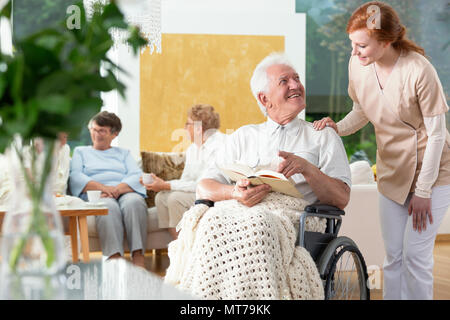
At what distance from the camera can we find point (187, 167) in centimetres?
421

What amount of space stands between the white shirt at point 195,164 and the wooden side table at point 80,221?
79 centimetres

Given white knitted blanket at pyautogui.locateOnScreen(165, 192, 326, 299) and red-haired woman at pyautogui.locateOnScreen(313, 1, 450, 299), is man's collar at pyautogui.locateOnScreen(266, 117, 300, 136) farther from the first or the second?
white knitted blanket at pyautogui.locateOnScreen(165, 192, 326, 299)

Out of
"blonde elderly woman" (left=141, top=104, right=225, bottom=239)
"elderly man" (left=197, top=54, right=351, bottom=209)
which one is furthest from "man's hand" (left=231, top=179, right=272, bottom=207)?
"blonde elderly woman" (left=141, top=104, right=225, bottom=239)

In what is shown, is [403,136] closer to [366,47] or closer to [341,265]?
[366,47]

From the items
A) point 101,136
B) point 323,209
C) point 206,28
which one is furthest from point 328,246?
point 206,28

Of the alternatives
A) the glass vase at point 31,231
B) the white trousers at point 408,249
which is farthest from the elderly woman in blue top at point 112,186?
the glass vase at point 31,231

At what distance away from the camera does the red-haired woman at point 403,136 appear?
2.22 m

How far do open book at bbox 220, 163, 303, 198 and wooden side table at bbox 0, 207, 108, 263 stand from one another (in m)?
1.31

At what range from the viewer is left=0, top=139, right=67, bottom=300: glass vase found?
868mm

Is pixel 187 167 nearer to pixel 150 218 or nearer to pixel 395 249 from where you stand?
pixel 150 218

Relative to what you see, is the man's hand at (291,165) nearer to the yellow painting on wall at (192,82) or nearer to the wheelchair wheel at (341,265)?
the wheelchair wheel at (341,265)
